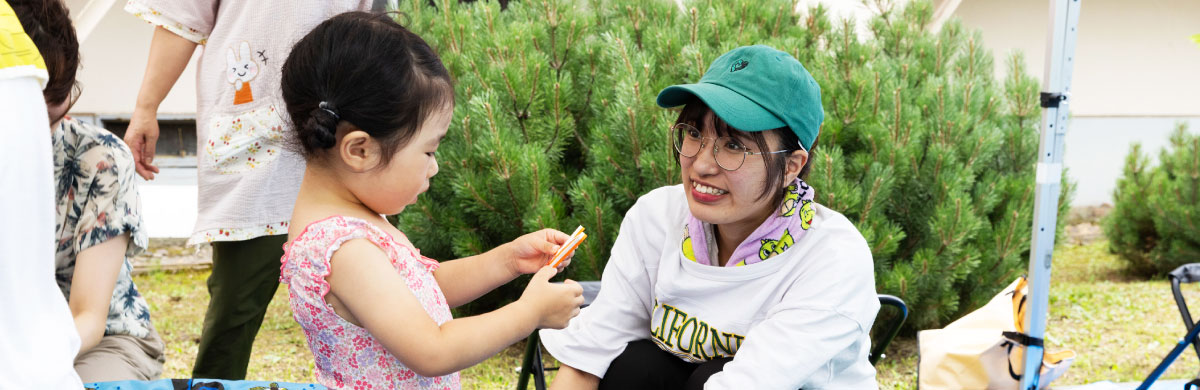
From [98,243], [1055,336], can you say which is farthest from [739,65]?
[1055,336]

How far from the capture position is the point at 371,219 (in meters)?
1.45

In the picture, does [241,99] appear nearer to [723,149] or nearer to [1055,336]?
[723,149]

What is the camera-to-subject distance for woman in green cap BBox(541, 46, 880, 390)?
1.53 meters

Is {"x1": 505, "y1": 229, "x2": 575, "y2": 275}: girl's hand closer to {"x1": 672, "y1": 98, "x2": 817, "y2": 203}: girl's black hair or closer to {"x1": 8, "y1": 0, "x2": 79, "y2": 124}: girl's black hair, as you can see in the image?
{"x1": 672, "y1": 98, "x2": 817, "y2": 203}: girl's black hair

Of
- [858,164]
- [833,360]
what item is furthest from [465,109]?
[833,360]

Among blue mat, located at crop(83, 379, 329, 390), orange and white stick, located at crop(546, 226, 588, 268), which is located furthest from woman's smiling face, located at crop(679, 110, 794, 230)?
blue mat, located at crop(83, 379, 329, 390)

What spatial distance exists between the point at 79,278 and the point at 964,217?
109 inches

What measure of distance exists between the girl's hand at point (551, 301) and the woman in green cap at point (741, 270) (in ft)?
1.04

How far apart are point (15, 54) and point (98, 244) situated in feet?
2.72

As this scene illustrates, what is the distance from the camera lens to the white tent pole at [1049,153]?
206 centimetres

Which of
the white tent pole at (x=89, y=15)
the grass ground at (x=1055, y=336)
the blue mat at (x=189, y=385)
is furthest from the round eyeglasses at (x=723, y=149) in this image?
the white tent pole at (x=89, y=15)

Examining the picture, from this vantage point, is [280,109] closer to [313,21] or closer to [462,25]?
[313,21]

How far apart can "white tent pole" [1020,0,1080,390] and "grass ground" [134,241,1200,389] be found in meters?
1.25

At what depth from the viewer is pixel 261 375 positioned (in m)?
3.53
